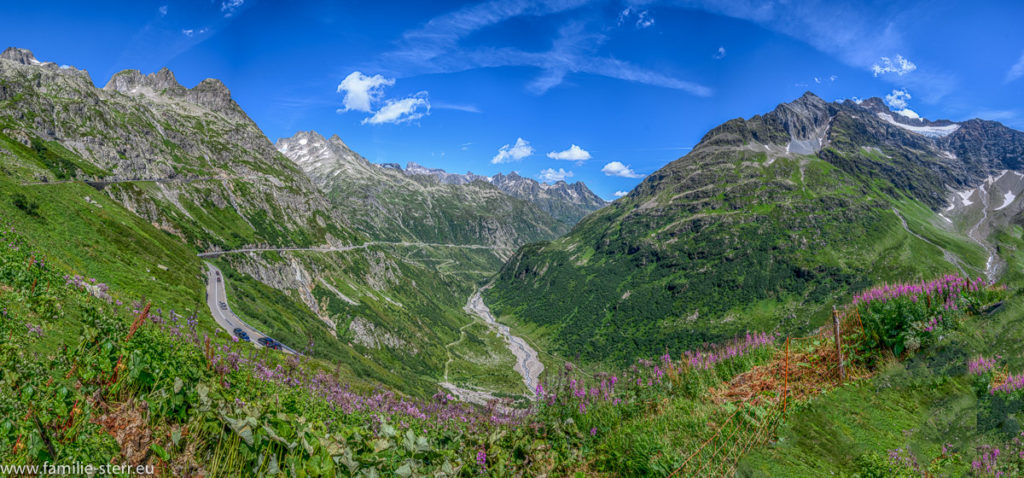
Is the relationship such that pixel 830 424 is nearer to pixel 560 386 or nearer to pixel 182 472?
pixel 560 386

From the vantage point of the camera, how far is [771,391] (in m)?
8.71

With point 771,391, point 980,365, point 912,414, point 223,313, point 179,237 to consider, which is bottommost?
point 912,414

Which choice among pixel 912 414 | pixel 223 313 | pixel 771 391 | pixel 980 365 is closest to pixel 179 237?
pixel 223 313

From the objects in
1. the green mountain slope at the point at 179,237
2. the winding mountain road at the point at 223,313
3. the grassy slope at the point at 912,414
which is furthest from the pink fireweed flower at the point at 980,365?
the winding mountain road at the point at 223,313

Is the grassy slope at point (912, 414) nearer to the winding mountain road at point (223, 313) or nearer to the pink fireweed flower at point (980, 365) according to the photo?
the pink fireweed flower at point (980, 365)

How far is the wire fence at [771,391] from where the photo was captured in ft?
21.1

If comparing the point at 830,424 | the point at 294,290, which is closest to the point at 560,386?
the point at 830,424

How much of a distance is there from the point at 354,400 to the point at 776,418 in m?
11.2

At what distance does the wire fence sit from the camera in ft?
21.1

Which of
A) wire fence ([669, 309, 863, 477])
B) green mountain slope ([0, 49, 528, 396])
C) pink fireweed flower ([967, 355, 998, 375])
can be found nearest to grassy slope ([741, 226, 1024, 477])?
pink fireweed flower ([967, 355, 998, 375])

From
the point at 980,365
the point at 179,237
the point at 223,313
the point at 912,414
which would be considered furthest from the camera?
the point at 179,237

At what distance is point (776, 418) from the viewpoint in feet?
24.0

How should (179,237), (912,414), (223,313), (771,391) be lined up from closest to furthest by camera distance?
1. (912,414)
2. (771,391)
3. (223,313)
4. (179,237)

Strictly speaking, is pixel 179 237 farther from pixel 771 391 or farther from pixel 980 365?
pixel 980 365
